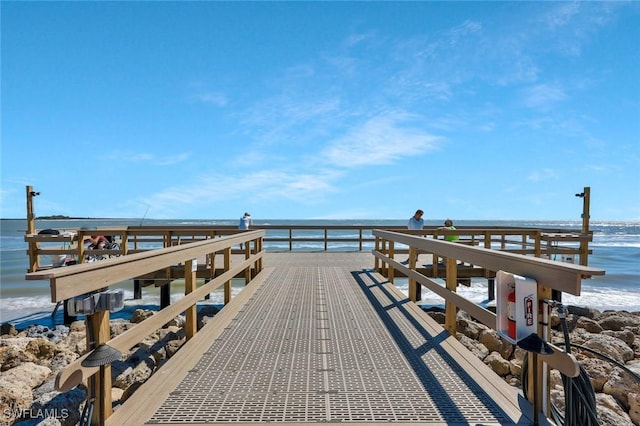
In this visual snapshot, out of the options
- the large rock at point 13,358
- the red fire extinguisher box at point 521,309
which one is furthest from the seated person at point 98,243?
the red fire extinguisher box at point 521,309

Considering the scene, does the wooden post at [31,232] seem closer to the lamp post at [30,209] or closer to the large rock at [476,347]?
the lamp post at [30,209]

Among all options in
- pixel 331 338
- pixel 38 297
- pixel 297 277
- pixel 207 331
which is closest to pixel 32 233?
pixel 38 297

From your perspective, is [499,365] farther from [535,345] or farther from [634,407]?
[535,345]

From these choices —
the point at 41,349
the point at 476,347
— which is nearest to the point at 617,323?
the point at 476,347

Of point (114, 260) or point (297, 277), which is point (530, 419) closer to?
point (114, 260)

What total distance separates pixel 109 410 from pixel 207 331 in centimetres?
204

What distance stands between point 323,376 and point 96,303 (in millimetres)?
1877

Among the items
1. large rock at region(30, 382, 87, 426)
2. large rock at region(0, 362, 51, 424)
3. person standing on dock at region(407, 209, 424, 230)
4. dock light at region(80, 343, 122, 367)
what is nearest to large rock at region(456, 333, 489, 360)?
person standing on dock at region(407, 209, 424, 230)

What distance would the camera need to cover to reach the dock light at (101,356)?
7.84 ft

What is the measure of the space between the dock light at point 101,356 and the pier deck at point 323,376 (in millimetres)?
525

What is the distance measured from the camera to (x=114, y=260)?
2.82m

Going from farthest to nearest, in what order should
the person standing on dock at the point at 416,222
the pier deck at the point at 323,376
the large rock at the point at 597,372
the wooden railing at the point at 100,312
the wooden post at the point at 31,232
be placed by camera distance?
the wooden post at the point at 31,232 → the person standing on dock at the point at 416,222 → the large rock at the point at 597,372 → the pier deck at the point at 323,376 → the wooden railing at the point at 100,312

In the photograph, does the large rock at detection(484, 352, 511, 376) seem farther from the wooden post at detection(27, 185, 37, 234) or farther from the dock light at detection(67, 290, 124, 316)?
the wooden post at detection(27, 185, 37, 234)

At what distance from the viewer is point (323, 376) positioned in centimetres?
348
